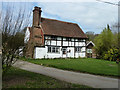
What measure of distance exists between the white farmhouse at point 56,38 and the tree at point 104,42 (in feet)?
10.8

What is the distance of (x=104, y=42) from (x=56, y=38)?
9.62m

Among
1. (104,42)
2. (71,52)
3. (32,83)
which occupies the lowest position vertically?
(32,83)

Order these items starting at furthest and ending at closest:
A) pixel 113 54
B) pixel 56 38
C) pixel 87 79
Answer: pixel 56 38, pixel 113 54, pixel 87 79

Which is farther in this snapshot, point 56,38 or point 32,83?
point 56,38

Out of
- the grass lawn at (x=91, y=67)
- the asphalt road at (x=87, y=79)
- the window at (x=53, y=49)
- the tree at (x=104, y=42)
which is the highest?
the tree at (x=104, y=42)

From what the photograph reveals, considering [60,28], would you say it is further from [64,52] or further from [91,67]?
[91,67]

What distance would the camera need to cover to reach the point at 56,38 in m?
22.7

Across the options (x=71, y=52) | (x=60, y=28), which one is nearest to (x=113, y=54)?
(x=71, y=52)

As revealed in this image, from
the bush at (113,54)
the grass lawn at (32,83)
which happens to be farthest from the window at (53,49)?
the grass lawn at (32,83)

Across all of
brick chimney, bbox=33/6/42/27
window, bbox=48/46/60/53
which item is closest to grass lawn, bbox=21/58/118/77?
window, bbox=48/46/60/53

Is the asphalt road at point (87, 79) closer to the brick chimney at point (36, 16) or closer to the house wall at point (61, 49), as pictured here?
the house wall at point (61, 49)

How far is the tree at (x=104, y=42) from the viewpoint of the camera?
22.7 metres

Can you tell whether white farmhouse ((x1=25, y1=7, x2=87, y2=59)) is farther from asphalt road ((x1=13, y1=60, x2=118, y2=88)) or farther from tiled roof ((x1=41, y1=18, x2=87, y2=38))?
asphalt road ((x1=13, y1=60, x2=118, y2=88))

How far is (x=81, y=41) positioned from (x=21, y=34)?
2100 cm
